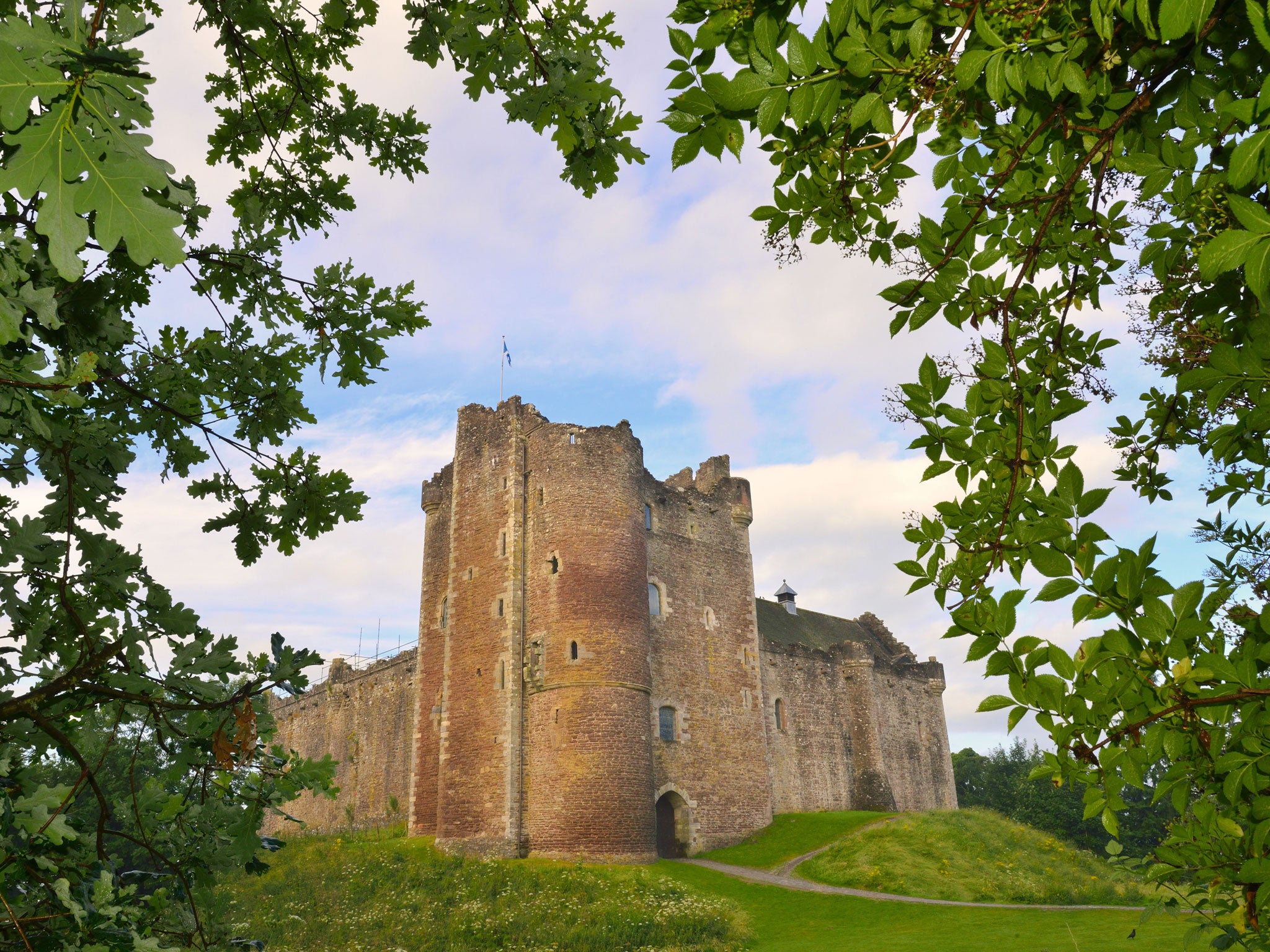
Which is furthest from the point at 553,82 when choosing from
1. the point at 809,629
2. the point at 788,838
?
the point at 809,629

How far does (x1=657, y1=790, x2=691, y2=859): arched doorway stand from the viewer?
26422 mm

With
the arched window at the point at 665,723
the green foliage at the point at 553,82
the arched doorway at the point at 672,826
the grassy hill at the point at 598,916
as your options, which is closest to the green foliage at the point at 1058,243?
the green foliage at the point at 553,82

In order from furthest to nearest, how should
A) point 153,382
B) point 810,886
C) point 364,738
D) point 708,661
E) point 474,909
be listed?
1. point 364,738
2. point 708,661
3. point 810,886
4. point 474,909
5. point 153,382

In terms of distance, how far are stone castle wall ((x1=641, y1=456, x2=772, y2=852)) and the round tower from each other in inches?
88.5

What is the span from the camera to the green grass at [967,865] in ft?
66.7

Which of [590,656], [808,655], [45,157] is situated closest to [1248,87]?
[45,157]

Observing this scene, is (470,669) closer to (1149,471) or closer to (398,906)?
(398,906)

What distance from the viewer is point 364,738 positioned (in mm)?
35562

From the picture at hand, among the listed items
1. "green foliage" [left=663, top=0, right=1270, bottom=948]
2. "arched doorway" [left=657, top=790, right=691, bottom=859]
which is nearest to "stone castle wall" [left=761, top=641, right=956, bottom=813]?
"arched doorway" [left=657, top=790, right=691, bottom=859]

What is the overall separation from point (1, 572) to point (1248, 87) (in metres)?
5.24

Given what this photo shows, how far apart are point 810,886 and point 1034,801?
35.8 m

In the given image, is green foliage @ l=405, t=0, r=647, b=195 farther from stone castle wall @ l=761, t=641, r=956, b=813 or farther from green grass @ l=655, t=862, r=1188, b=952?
stone castle wall @ l=761, t=641, r=956, b=813

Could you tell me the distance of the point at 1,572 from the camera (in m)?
3.79

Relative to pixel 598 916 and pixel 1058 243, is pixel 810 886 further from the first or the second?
pixel 1058 243
